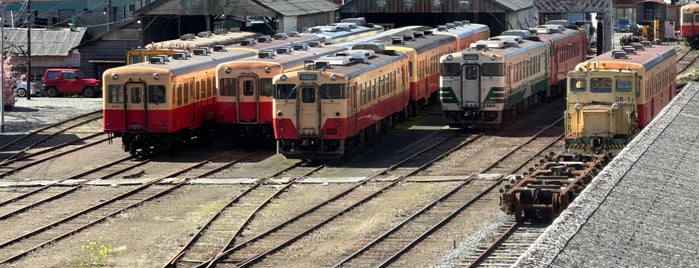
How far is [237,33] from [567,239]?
43.0 m

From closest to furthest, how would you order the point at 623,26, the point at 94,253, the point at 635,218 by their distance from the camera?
the point at 635,218
the point at 94,253
the point at 623,26

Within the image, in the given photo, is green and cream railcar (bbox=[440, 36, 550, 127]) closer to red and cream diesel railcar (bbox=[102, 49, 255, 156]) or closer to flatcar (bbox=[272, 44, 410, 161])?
flatcar (bbox=[272, 44, 410, 161])

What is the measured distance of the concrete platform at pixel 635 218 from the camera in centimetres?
1656

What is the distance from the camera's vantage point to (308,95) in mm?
36375

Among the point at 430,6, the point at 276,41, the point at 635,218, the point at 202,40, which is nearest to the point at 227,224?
the point at 635,218

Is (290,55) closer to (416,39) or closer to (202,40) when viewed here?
(416,39)

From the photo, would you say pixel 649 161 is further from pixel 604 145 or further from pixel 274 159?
pixel 274 159

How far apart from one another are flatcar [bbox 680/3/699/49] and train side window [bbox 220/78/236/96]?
43.6 m

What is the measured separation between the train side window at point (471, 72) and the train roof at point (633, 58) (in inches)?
161

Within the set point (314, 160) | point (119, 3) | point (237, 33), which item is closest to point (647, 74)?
point (314, 160)

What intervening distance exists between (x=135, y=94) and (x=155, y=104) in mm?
610

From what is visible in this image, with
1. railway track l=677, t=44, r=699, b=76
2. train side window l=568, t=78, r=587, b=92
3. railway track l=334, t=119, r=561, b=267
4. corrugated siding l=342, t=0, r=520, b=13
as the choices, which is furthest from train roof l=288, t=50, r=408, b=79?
railway track l=677, t=44, r=699, b=76

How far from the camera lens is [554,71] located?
5288 centimetres

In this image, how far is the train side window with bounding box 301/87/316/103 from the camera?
119 feet
